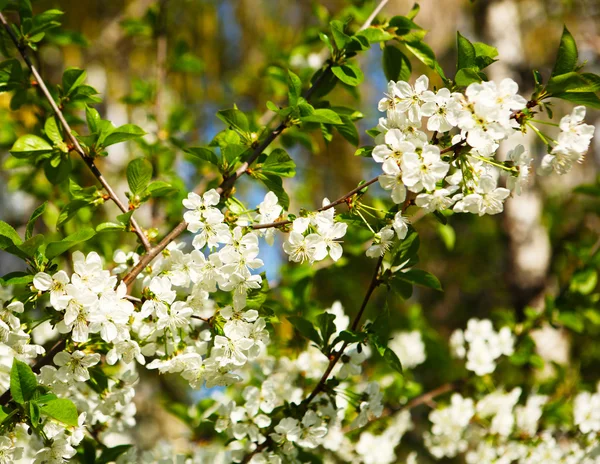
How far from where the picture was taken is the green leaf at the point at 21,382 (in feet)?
3.06

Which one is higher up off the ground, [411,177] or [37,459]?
[411,177]

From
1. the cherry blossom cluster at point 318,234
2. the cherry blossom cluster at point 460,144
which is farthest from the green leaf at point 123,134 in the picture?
the cherry blossom cluster at point 460,144

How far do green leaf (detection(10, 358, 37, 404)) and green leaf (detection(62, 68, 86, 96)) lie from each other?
61 cm

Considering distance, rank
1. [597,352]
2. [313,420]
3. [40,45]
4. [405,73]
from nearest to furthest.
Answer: [313,420]
[405,73]
[40,45]
[597,352]

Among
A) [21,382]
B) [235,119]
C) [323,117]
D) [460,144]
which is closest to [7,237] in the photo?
[21,382]

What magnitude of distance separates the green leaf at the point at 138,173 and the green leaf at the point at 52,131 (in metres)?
0.20

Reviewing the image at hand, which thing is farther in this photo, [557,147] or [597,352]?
[597,352]

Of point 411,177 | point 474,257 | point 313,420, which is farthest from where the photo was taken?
point 474,257

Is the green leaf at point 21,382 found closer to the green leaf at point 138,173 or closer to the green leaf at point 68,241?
the green leaf at point 68,241

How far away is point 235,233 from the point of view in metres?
1.03

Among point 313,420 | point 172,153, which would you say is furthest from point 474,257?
point 313,420

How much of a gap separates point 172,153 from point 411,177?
1317mm

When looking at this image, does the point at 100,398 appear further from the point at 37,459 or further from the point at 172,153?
the point at 172,153

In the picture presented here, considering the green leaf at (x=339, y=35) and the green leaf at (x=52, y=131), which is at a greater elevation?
the green leaf at (x=339, y=35)
